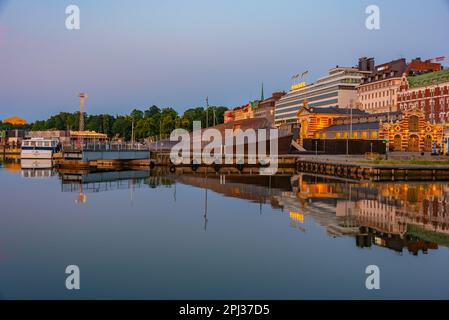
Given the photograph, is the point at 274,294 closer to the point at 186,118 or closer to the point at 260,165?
the point at 260,165

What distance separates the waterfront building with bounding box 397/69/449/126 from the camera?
340 ft

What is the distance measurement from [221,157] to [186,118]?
86.6 m

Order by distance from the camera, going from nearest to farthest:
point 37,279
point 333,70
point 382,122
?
point 37,279 < point 382,122 < point 333,70

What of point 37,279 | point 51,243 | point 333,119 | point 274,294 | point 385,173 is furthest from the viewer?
point 333,119

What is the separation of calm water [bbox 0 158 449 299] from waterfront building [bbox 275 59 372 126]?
346 ft

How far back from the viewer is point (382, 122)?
8994 cm

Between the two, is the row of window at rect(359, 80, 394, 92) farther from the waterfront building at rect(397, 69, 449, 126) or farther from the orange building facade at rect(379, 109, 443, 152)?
the orange building facade at rect(379, 109, 443, 152)

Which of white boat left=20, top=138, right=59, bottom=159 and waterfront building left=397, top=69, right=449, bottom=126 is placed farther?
waterfront building left=397, top=69, right=449, bottom=126

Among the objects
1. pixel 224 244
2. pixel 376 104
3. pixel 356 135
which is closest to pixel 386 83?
pixel 376 104

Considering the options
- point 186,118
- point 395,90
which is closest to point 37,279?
point 395,90

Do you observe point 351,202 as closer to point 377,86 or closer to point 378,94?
point 378,94

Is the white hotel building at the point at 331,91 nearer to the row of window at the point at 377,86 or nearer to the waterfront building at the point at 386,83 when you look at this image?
the waterfront building at the point at 386,83

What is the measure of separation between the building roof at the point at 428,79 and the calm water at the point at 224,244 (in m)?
69.9

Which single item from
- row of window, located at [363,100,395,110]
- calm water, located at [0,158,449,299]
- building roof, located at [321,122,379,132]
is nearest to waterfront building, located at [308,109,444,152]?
building roof, located at [321,122,379,132]
